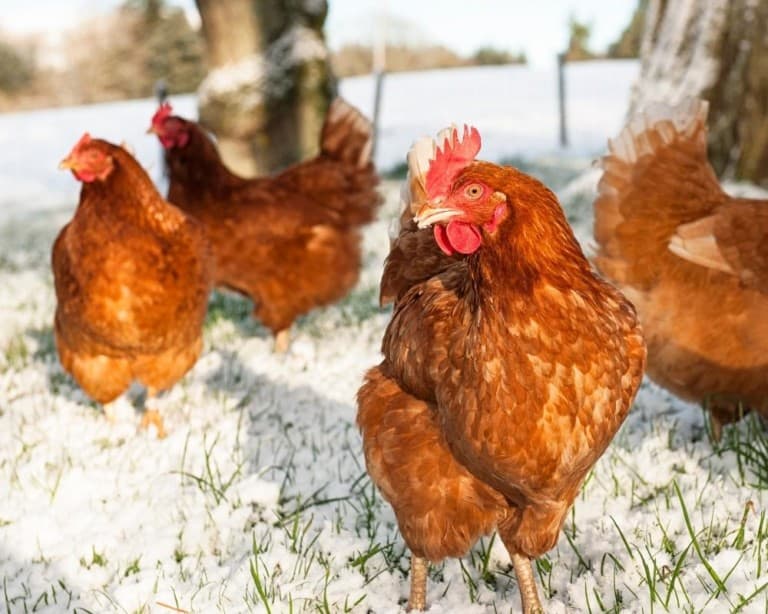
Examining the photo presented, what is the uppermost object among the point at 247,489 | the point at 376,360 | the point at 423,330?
the point at 423,330

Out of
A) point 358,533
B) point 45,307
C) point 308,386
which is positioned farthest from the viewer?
point 45,307

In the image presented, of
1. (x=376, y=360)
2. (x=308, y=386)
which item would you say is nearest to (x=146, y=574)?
(x=308, y=386)

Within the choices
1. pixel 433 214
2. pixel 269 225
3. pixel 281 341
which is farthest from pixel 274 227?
pixel 433 214

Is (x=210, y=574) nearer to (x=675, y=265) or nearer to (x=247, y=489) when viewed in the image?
(x=247, y=489)

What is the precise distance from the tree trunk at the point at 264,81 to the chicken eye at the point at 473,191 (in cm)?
742

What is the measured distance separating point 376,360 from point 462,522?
2.73m

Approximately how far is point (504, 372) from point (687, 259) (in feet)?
6.12

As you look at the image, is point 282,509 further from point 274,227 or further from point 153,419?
point 274,227

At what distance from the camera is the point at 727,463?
136 inches

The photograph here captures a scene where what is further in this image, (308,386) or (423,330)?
(308,386)

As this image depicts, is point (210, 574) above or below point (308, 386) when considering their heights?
above

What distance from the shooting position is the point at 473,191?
6.86ft

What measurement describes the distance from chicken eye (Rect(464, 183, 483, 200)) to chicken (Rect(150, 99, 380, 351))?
3.59 metres

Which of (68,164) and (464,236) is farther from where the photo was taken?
(68,164)
